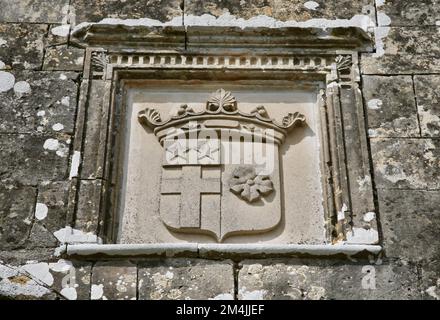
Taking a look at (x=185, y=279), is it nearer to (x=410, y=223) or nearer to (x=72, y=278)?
(x=72, y=278)

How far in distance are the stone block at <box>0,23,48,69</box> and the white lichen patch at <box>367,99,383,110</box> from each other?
2.15 m

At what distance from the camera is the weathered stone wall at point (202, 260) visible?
4551mm

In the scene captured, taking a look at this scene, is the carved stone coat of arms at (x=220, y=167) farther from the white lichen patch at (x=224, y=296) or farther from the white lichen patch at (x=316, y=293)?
the white lichen patch at (x=316, y=293)

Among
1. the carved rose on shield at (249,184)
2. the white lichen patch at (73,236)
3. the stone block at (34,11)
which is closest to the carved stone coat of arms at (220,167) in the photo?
the carved rose on shield at (249,184)

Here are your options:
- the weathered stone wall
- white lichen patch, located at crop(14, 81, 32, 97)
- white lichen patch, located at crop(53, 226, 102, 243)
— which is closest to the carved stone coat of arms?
the weathered stone wall

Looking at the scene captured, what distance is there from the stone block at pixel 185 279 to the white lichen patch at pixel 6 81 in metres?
1.57

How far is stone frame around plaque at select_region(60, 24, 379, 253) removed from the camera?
15.9 ft

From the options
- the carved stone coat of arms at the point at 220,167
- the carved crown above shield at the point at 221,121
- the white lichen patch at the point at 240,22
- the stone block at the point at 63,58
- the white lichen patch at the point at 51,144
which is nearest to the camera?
the carved stone coat of arms at the point at 220,167

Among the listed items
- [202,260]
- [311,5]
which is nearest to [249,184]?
[202,260]

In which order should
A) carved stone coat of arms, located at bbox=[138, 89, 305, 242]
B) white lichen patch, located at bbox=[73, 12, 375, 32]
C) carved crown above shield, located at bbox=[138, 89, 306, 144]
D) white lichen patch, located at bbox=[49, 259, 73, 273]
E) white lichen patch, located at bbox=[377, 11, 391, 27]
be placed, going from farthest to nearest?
white lichen patch, located at bbox=[377, 11, 391, 27] < white lichen patch, located at bbox=[73, 12, 375, 32] < carved crown above shield, located at bbox=[138, 89, 306, 144] < carved stone coat of arms, located at bbox=[138, 89, 305, 242] < white lichen patch, located at bbox=[49, 259, 73, 273]

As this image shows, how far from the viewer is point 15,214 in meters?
4.83

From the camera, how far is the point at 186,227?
4809 mm

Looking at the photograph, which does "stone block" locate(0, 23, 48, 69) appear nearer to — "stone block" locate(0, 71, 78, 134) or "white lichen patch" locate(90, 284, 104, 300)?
"stone block" locate(0, 71, 78, 134)
